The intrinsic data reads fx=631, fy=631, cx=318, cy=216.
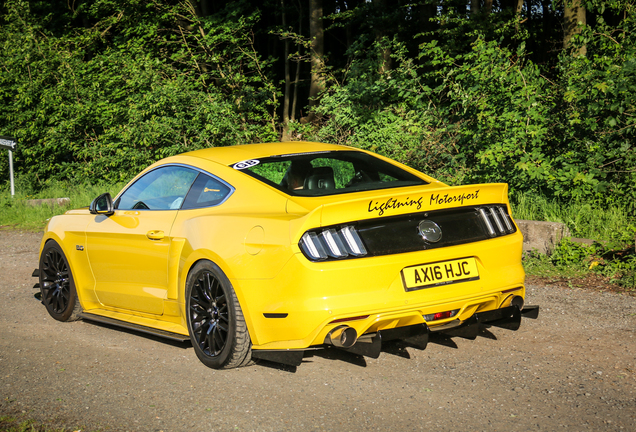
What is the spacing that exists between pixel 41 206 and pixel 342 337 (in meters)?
11.7

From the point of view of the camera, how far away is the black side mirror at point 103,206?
5.15m

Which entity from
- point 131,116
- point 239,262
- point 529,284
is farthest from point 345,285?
point 131,116

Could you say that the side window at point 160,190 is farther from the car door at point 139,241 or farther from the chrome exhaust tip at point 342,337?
the chrome exhaust tip at point 342,337

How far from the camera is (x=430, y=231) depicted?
3799 mm

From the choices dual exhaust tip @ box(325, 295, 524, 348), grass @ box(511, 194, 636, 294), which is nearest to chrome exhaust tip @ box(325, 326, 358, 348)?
dual exhaust tip @ box(325, 295, 524, 348)

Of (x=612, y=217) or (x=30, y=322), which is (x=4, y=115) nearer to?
(x=30, y=322)

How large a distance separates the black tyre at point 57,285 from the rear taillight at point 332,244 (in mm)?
2874

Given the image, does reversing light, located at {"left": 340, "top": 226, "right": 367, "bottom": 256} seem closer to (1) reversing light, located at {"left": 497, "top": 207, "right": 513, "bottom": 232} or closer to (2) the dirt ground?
(2) the dirt ground

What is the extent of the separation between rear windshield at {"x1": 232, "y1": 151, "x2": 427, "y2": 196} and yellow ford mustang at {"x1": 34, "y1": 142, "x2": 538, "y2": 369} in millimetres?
13

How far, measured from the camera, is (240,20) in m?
17.8

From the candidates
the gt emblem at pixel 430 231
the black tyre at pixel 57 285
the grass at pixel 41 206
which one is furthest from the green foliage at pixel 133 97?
the gt emblem at pixel 430 231

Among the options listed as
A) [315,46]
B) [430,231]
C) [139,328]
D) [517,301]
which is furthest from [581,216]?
[315,46]

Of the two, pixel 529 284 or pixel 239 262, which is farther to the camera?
pixel 529 284

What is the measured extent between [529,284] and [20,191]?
13.7 meters
